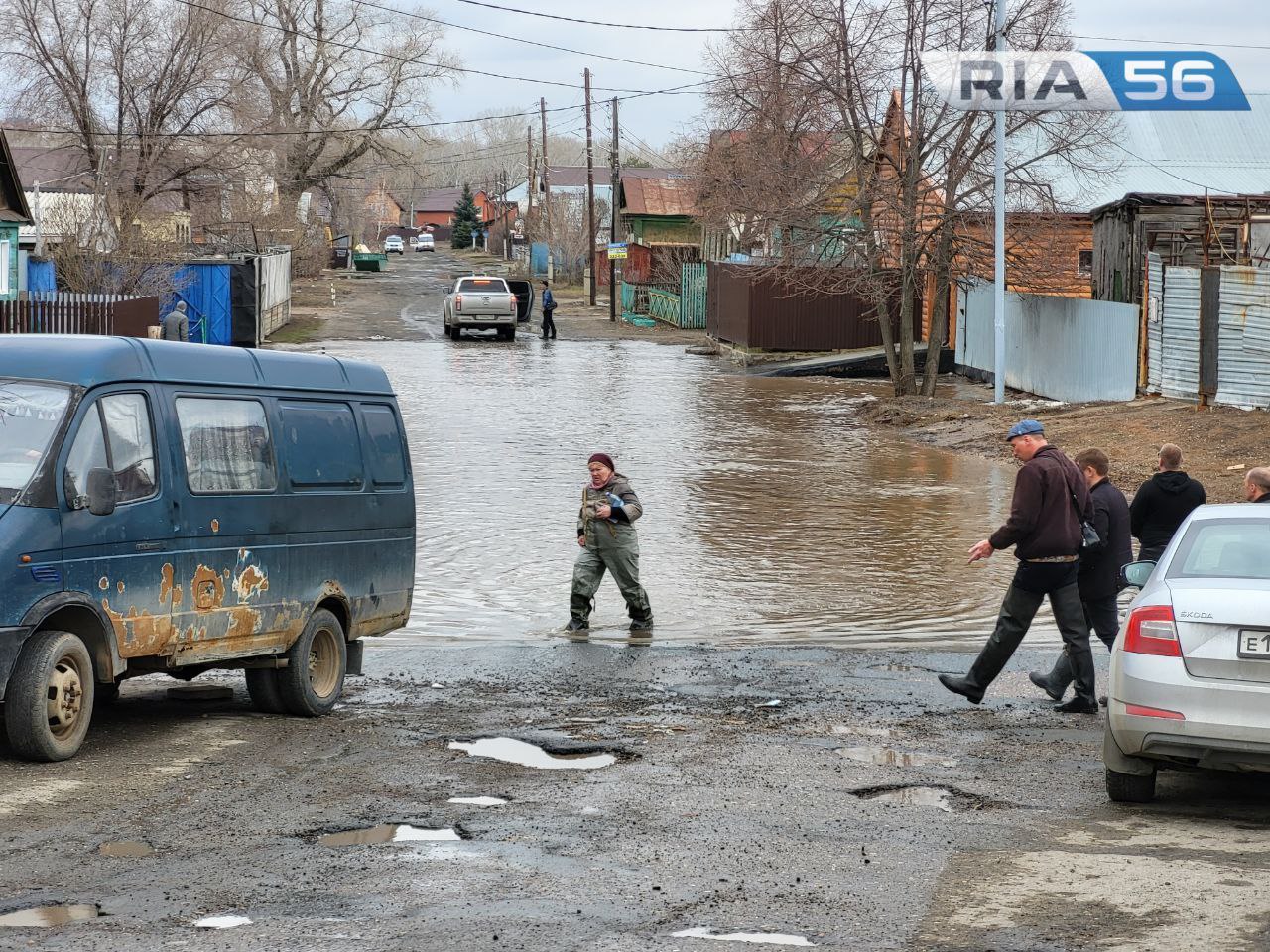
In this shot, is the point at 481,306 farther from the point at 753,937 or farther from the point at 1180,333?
the point at 753,937

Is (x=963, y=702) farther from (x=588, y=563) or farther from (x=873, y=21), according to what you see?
(x=873, y=21)

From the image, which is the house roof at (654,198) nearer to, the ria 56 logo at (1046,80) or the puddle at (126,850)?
the ria 56 logo at (1046,80)

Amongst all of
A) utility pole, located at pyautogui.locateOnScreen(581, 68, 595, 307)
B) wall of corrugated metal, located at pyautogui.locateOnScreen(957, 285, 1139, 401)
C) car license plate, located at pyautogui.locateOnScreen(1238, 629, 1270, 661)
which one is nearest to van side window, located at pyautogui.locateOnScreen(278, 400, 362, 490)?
car license plate, located at pyautogui.locateOnScreen(1238, 629, 1270, 661)

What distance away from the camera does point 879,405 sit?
3089 cm

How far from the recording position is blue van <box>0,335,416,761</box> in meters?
7.58

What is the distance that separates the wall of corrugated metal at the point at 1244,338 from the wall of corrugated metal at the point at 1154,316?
75.9 inches

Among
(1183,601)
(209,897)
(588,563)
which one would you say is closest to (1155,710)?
(1183,601)

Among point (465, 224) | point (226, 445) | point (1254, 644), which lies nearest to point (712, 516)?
point (226, 445)

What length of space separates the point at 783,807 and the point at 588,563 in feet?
18.7

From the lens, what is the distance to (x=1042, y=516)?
31.0 feet

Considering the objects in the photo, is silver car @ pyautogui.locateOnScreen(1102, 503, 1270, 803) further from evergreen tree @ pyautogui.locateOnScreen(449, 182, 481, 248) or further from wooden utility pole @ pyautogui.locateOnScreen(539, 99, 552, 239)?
evergreen tree @ pyautogui.locateOnScreen(449, 182, 481, 248)

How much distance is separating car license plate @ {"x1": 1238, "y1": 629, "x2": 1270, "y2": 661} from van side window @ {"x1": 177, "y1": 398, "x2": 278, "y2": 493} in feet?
17.0

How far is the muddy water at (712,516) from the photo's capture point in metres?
13.1

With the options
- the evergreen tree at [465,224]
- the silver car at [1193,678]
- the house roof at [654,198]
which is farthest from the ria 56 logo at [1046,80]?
the evergreen tree at [465,224]
